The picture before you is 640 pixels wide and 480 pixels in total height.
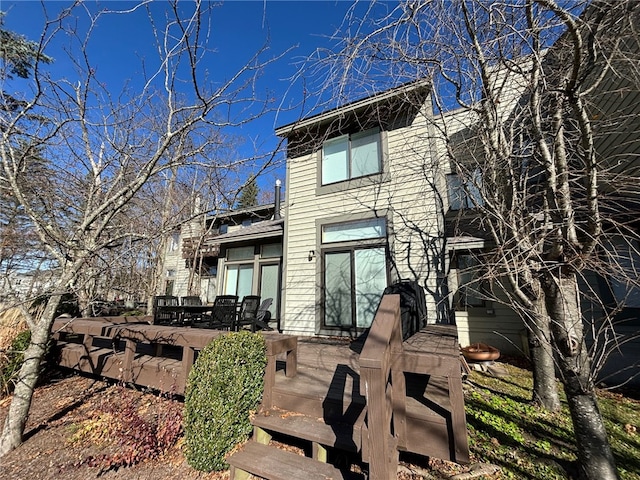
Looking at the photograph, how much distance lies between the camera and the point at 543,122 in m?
2.87

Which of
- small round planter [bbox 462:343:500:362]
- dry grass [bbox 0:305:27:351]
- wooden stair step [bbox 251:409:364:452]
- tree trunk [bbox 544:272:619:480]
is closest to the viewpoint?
tree trunk [bbox 544:272:619:480]

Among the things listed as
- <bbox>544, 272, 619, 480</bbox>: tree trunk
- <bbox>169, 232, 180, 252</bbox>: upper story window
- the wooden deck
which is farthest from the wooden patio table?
<bbox>169, 232, 180, 252</bbox>: upper story window

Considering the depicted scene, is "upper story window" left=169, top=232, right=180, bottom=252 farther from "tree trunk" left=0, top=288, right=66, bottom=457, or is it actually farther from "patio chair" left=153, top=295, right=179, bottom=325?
"tree trunk" left=0, top=288, right=66, bottom=457

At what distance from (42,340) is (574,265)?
6.09m

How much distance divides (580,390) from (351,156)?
643 centimetres

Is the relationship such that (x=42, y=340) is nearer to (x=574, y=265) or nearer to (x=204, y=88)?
(x=204, y=88)

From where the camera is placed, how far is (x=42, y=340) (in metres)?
3.61

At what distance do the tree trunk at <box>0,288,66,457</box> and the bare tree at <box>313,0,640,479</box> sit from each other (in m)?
4.80

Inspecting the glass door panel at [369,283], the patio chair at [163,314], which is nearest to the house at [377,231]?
the glass door panel at [369,283]

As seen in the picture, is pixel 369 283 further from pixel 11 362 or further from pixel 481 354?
pixel 11 362

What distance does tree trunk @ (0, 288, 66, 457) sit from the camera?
3.48m

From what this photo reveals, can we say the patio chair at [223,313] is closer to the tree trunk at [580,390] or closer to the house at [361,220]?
the house at [361,220]

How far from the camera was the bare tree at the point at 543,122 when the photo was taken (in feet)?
6.99

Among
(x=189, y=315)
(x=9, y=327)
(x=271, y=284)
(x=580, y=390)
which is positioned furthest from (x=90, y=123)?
(x=580, y=390)
